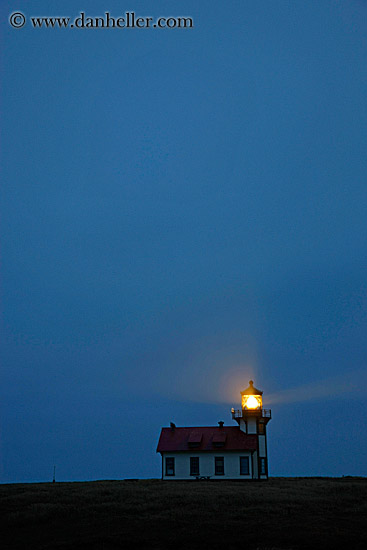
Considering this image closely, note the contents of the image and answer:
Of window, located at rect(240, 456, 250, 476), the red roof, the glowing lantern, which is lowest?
window, located at rect(240, 456, 250, 476)

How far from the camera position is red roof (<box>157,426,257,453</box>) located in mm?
56562

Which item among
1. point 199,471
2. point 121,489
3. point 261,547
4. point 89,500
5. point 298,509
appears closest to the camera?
point 261,547

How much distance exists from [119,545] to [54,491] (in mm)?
18485

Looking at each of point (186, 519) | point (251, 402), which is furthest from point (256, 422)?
point (186, 519)

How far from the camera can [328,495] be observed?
39219 millimetres

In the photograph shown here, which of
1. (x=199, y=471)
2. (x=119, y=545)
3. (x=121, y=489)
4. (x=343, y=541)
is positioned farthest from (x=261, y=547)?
(x=199, y=471)

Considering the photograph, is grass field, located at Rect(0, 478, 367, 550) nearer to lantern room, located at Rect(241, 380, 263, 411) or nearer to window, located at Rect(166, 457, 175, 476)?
window, located at Rect(166, 457, 175, 476)

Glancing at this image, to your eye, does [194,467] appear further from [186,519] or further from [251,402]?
[186,519]

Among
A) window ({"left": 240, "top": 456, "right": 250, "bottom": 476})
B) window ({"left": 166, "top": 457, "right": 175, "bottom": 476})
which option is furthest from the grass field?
window ({"left": 166, "top": 457, "right": 175, "bottom": 476})

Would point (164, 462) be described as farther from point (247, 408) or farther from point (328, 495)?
point (328, 495)

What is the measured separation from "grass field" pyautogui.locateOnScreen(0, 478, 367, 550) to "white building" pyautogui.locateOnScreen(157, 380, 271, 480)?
14801 mm

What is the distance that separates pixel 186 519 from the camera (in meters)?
30.3

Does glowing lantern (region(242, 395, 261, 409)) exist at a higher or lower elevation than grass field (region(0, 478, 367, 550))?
higher

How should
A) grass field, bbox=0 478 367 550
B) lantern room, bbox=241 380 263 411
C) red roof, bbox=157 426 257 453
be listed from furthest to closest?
1. lantern room, bbox=241 380 263 411
2. red roof, bbox=157 426 257 453
3. grass field, bbox=0 478 367 550
